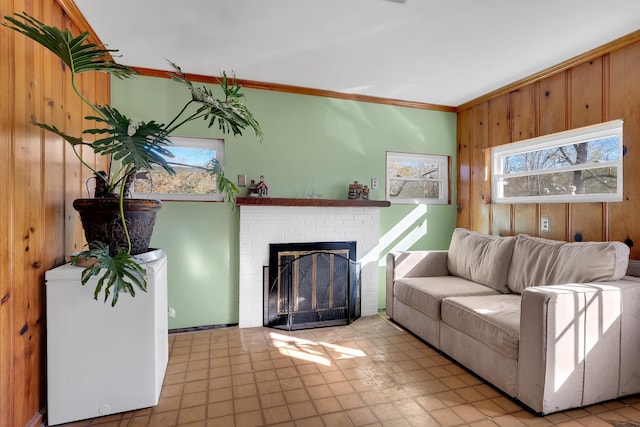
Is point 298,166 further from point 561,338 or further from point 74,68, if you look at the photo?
point 561,338

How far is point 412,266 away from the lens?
322cm

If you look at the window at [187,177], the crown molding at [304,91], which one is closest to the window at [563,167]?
the crown molding at [304,91]

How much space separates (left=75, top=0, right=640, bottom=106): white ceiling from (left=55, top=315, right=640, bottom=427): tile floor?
7.81ft

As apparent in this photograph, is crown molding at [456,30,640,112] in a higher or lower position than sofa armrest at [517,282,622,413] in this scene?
higher

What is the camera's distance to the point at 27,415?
5.21 feet

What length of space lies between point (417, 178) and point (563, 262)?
5.97 feet

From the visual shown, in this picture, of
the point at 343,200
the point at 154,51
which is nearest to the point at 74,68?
the point at 154,51

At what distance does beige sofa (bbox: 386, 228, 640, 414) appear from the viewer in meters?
1.76

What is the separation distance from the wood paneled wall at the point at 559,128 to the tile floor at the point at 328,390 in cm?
129

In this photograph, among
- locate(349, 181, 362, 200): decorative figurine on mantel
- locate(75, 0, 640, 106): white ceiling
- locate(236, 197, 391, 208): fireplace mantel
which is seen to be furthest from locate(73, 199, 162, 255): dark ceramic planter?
locate(349, 181, 362, 200): decorative figurine on mantel

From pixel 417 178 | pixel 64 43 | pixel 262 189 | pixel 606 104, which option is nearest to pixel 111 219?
pixel 64 43

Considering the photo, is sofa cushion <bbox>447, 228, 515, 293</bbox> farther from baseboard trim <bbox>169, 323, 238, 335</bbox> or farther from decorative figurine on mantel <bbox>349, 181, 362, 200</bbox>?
baseboard trim <bbox>169, 323, 238, 335</bbox>

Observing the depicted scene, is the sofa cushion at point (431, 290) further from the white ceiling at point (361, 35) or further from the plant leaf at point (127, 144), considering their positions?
the plant leaf at point (127, 144)

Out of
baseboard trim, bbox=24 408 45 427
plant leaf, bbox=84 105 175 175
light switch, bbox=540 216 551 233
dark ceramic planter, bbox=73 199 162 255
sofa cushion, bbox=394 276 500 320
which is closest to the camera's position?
plant leaf, bbox=84 105 175 175
